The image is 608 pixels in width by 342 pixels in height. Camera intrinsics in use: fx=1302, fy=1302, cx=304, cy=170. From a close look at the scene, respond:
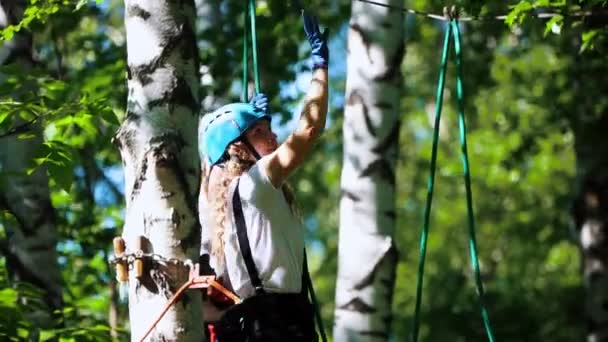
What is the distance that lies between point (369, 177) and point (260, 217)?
1.97 meters

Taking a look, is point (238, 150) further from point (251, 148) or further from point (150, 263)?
point (150, 263)

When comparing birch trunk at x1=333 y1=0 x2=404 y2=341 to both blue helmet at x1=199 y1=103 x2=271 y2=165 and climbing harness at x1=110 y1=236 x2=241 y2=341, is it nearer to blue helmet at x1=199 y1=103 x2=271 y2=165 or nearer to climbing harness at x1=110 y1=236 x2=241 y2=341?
blue helmet at x1=199 y1=103 x2=271 y2=165

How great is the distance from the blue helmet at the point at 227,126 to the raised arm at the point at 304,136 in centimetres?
23

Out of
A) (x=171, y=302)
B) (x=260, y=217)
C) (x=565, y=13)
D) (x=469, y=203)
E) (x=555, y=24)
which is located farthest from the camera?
(x=565, y=13)

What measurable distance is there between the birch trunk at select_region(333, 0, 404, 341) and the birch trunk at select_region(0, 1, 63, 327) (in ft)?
4.79

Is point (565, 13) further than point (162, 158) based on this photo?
Yes

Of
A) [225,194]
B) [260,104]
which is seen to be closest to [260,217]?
[225,194]

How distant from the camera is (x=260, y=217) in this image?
180 inches

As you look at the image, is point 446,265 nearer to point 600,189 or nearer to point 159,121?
point 600,189

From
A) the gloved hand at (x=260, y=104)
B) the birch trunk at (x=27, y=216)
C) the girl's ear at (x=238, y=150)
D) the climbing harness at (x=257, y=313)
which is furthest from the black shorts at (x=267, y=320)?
the birch trunk at (x=27, y=216)

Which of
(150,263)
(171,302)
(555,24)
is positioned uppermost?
(555,24)

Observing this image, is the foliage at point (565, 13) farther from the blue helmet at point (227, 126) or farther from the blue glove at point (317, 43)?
the blue helmet at point (227, 126)

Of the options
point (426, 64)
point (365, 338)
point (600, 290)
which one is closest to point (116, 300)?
point (365, 338)

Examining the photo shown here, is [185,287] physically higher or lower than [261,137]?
lower
